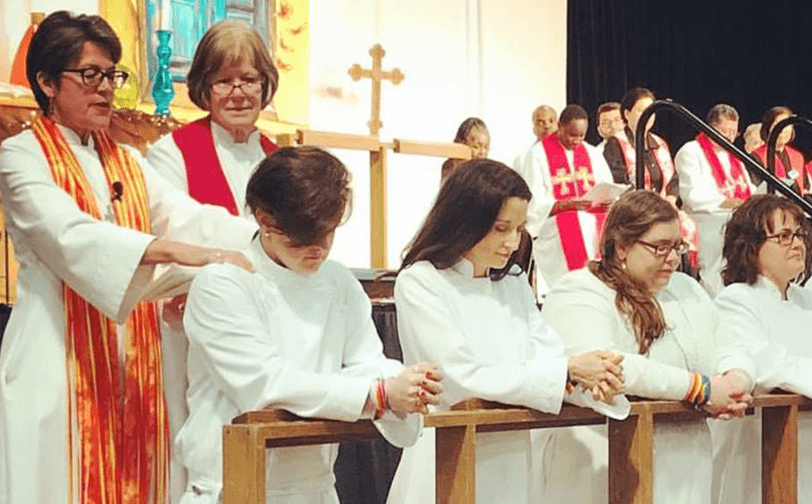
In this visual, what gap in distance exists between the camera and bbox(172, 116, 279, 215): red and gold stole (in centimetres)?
397

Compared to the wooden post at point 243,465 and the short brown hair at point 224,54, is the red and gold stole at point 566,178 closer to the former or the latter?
the short brown hair at point 224,54

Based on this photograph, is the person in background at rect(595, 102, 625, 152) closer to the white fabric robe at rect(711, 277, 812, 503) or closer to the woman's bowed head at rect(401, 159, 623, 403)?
the white fabric robe at rect(711, 277, 812, 503)

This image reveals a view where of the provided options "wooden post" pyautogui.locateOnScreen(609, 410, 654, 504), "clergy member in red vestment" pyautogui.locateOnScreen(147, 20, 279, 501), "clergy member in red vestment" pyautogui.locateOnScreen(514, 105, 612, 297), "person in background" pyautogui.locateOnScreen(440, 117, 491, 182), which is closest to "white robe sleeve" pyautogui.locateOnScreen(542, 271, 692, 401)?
"wooden post" pyautogui.locateOnScreen(609, 410, 654, 504)

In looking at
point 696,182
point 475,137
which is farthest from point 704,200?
point 475,137

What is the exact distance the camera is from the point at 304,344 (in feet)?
10.5

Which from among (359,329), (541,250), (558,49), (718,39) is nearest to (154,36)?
(541,250)

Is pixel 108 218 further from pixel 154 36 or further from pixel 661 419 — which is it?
pixel 154 36

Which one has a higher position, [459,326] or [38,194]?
[38,194]

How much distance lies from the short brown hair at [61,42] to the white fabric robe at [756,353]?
81.2 inches

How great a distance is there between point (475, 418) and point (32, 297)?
111 cm

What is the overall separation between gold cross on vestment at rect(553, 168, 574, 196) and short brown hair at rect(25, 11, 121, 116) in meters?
6.41

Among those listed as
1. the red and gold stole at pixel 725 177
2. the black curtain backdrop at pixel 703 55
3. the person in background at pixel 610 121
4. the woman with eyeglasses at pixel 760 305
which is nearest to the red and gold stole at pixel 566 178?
the person in background at pixel 610 121

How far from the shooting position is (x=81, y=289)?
3426 mm

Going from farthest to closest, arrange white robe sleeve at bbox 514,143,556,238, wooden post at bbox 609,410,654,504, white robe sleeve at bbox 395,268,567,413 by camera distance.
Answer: white robe sleeve at bbox 514,143,556,238 < wooden post at bbox 609,410,654,504 < white robe sleeve at bbox 395,268,567,413
